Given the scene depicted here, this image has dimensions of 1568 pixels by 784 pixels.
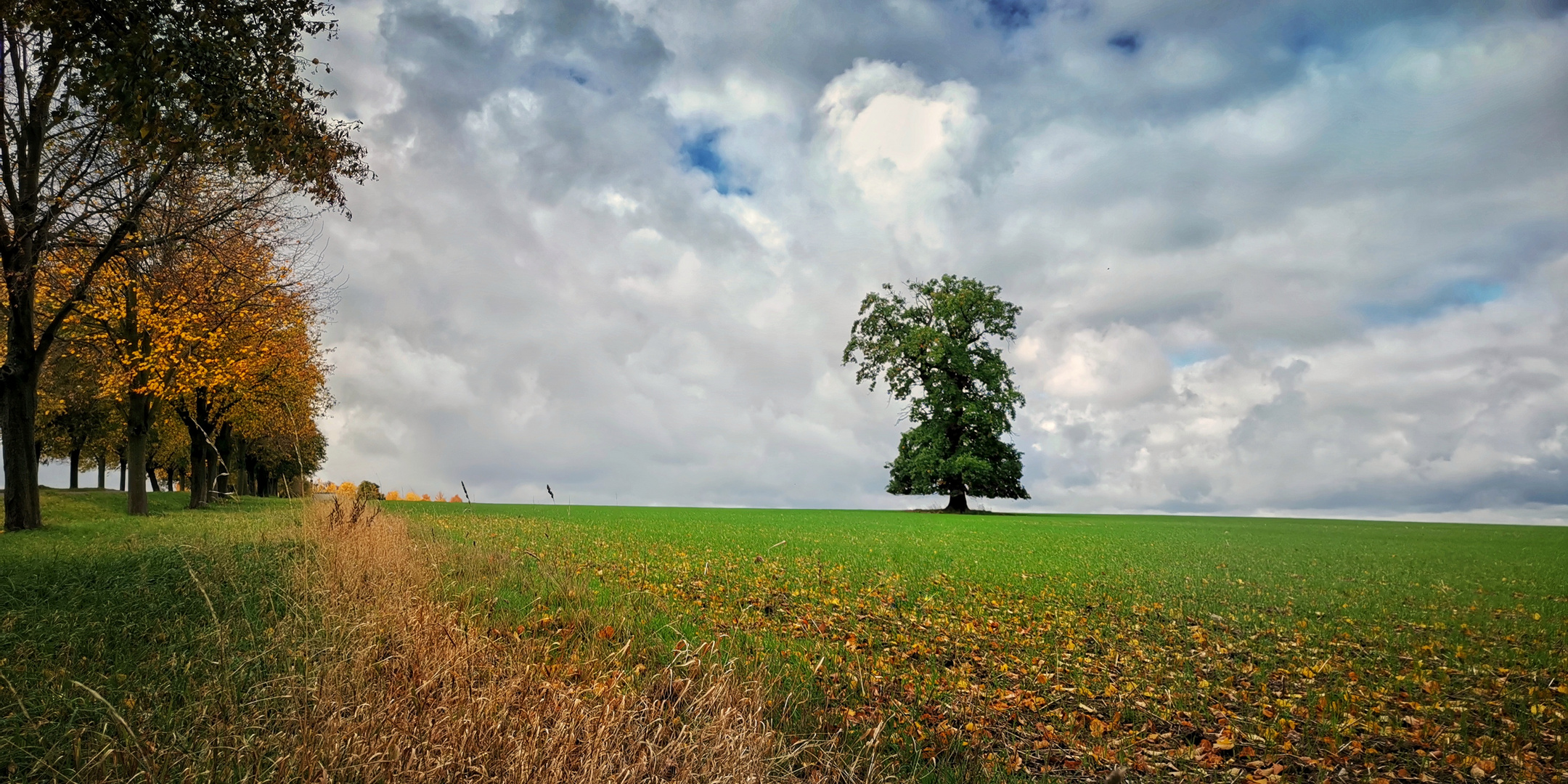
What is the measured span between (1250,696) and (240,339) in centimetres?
2853

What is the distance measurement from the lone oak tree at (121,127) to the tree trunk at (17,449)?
2 cm

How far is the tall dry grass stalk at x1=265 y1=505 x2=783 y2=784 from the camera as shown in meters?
4.50

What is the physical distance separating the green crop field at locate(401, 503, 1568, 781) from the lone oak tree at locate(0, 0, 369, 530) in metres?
7.18

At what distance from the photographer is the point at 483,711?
502 cm

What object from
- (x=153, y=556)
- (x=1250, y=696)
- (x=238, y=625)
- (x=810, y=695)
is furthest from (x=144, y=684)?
(x=1250, y=696)

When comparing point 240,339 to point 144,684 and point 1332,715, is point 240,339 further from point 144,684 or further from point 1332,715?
point 1332,715

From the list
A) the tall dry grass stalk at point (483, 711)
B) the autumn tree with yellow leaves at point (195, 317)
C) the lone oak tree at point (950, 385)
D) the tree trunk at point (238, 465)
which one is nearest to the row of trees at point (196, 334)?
the autumn tree with yellow leaves at point (195, 317)

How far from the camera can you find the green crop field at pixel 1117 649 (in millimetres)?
5980

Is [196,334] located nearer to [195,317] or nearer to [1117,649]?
[195,317]

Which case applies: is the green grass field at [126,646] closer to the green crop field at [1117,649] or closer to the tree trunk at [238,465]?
the green crop field at [1117,649]

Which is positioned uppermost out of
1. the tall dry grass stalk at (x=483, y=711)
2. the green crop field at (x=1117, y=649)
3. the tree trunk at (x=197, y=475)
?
the tree trunk at (x=197, y=475)

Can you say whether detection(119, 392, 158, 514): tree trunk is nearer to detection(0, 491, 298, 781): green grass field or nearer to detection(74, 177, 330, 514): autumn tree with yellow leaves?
detection(74, 177, 330, 514): autumn tree with yellow leaves

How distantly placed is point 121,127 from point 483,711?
48.8ft

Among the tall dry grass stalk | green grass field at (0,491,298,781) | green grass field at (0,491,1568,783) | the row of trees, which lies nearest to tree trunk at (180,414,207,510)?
the row of trees
